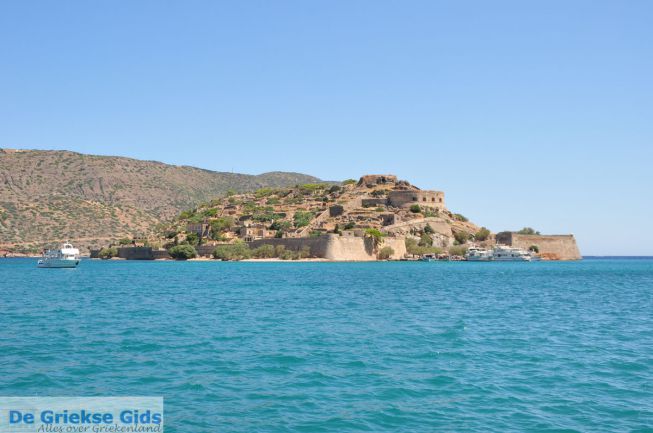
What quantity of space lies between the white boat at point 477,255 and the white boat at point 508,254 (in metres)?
1.59

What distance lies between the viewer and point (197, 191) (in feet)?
466

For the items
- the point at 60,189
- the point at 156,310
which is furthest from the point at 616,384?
the point at 60,189

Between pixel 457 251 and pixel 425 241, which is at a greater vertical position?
pixel 425 241

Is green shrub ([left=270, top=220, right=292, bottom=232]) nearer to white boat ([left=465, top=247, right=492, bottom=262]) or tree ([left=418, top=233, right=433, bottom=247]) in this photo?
tree ([left=418, top=233, right=433, bottom=247])

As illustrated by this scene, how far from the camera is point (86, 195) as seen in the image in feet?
409

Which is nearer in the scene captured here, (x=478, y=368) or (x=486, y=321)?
(x=478, y=368)

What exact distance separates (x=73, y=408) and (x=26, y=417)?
0.68 metres

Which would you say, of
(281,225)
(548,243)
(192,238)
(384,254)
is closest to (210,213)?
(192,238)

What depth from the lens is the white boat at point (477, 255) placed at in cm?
8362

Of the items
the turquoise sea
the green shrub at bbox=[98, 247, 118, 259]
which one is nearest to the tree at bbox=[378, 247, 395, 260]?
the green shrub at bbox=[98, 247, 118, 259]

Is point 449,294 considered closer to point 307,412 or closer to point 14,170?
point 307,412

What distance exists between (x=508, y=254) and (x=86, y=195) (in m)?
72.6

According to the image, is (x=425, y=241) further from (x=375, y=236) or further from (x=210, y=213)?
(x=210, y=213)

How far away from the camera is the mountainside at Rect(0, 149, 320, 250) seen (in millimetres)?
109188
